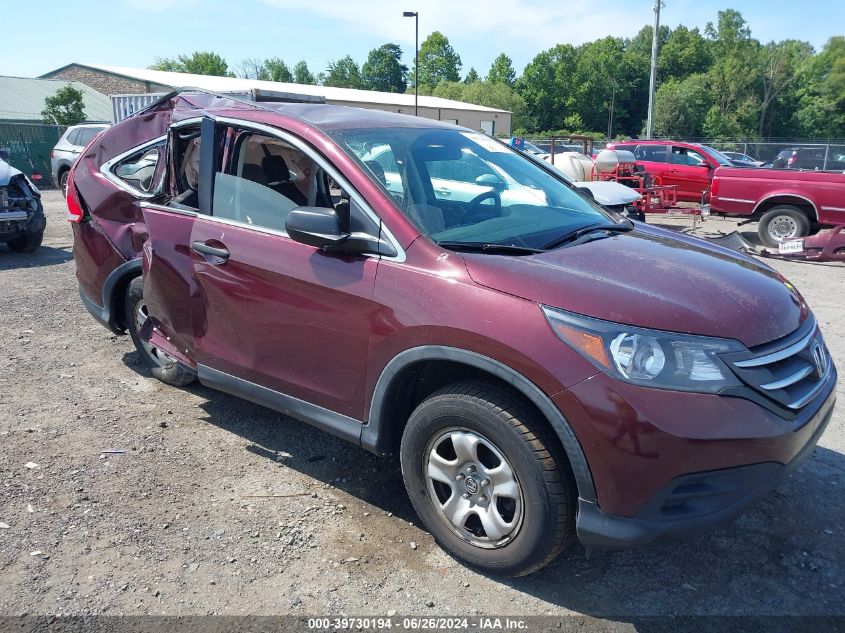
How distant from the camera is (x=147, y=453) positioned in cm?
401

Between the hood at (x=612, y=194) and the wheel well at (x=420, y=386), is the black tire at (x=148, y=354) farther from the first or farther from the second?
the hood at (x=612, y=194)

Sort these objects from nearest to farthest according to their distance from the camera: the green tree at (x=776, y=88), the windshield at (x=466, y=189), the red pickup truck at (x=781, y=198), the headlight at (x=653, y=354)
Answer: the headlight at (x=653, y=354) < the windshield at (x=466, y=189) < the red pickup truck at (x=781, y=198) < the green tree at (x=776, y=88)

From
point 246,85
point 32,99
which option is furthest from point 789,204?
point 32,99

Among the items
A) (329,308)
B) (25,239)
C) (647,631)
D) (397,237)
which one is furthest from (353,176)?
(25,239)

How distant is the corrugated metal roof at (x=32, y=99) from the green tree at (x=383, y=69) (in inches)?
2907

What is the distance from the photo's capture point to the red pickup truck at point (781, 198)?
10977 mm

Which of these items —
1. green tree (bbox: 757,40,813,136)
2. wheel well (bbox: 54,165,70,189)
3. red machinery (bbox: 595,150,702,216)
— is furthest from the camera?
green tree (bbox: 757,40,813,136)

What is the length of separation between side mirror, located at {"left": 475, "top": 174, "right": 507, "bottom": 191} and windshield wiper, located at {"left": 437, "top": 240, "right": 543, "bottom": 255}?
0.78 m

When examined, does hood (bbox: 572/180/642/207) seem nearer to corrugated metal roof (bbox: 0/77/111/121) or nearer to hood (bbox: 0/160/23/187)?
hood (bbox: 0/160/23/187)

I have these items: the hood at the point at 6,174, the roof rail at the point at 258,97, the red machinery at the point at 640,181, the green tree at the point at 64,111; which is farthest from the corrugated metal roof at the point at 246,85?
the roof rail at the point at 258,97

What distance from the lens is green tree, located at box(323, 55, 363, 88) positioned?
380ft

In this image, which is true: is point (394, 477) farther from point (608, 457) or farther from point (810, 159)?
point (810, 159)

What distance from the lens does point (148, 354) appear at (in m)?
5.00

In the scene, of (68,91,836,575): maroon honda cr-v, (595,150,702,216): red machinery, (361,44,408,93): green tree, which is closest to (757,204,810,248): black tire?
(595,150,702,216): red machinery
